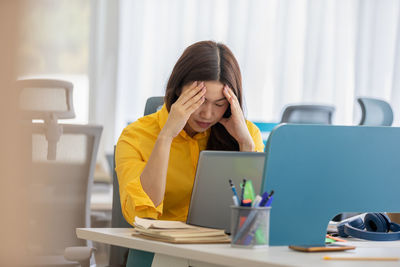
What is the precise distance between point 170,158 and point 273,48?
3534 millimetres

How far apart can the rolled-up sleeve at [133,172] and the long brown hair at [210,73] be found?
0.46ft

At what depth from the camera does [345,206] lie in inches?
48.3

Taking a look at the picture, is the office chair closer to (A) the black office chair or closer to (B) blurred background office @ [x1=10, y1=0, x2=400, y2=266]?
(A) the black office chair

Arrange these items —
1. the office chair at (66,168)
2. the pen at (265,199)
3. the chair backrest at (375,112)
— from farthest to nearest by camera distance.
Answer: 1. the chair backrest at (375,112)
2. the office chair at (66,168)
3. the pen at (265,199)

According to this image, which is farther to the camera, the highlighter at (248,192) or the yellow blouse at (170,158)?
the yellow blouse at (170,158)

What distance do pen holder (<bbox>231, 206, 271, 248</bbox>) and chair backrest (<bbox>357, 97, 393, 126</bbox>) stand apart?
276 centimetres

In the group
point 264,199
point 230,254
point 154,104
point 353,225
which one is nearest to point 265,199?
point 264,199

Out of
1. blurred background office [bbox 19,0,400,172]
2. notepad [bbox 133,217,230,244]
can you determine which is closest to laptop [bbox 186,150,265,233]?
notepad [bbox 133,217,230,244]

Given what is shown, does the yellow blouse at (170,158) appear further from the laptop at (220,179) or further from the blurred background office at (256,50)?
the blurred background office at (256,50)

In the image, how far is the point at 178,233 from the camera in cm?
119

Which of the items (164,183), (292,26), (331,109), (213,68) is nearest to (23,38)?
(164,183)

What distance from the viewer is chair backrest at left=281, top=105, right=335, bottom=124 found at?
3.85m

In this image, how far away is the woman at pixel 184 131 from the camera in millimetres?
1612

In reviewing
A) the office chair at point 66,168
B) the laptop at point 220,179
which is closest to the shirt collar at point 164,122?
the laptop at point 220,179
